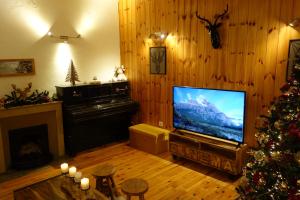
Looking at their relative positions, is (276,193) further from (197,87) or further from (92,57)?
(92,57)

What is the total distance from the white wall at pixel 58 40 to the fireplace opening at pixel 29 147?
0.71m

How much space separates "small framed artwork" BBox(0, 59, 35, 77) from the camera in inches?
150

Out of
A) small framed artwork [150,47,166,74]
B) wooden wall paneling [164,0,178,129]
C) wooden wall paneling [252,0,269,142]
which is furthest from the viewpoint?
small framed artwork [150,47,166,74]

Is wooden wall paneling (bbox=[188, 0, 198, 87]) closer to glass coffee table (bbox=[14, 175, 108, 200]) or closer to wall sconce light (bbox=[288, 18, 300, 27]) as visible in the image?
wall sconce light (bbox=[288, 18, 300, 27])

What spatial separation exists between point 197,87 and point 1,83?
3112 millimetres

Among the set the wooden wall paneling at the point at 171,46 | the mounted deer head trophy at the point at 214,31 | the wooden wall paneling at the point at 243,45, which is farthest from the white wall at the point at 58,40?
the wooden wall paneling at the point at 243,45

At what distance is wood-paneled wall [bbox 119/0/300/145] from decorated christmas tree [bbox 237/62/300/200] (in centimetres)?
127

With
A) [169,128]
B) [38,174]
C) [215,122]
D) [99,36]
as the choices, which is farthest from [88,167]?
[99,36]

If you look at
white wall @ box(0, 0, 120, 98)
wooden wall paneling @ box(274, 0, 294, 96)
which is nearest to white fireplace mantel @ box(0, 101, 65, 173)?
white wall @ box(0, 0, 120, 98)

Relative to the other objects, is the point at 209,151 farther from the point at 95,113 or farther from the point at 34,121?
the point at 34,121

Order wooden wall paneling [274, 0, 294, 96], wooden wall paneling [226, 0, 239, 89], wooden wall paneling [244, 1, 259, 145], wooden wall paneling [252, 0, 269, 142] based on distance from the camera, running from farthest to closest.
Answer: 1. wooden wall paneling [226, 0, 239, 89]
2. wooden wall paneling [244, 1, 259, 145]
3. wooden wall paneling [252, 0, 269, 142]
4. wooden wall paneling [274, 0, 294, 96]

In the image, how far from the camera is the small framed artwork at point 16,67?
3821 millimetres

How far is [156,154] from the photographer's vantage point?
429 centimetres

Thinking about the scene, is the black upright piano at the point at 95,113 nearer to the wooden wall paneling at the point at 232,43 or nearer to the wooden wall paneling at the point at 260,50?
the wooden wall paneling at the point at 232,43
